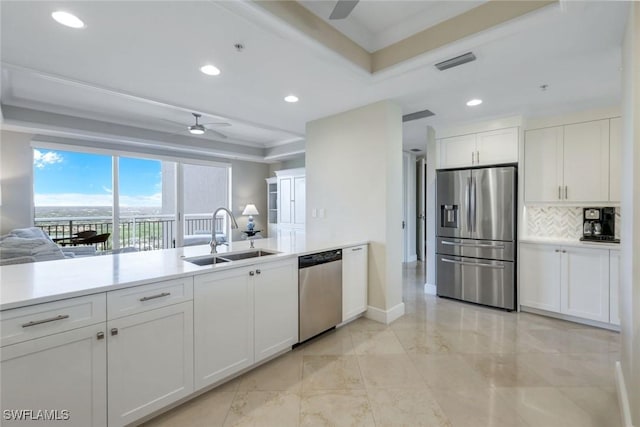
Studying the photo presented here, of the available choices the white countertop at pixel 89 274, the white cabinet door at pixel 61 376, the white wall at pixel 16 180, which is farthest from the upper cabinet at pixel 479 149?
the white wall at pixel 16 180

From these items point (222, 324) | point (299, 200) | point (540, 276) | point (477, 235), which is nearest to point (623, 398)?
point (540, 276)

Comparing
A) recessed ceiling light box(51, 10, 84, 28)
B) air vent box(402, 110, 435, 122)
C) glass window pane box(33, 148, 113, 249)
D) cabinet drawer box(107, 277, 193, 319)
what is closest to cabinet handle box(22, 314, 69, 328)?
cabinet drawer box(107, 277, 193, 319)

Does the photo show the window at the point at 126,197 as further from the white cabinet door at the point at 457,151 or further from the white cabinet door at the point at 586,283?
the white cabinet door at the point at 586,283

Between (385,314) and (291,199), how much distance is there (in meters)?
3.96

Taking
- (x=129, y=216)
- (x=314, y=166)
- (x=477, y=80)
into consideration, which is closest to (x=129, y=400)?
(x=314, y=166)

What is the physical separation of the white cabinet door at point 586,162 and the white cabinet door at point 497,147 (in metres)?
0.52

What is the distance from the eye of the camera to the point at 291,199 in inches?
260

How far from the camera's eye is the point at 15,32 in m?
1.93

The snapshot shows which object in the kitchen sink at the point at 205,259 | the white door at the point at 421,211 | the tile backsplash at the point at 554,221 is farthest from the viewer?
the white door at the point at 421,211

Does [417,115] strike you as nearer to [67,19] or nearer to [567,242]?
[567,242]

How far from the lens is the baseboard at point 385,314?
321 cm

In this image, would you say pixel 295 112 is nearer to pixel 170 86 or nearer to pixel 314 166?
pixel 314 166

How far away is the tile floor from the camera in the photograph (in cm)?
179

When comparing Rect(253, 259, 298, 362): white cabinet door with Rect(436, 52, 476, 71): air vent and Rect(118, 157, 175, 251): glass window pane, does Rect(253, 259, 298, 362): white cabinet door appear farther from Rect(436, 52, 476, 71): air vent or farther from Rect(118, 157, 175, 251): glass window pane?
Rect(118, 157, 175, 251): glass window pane
